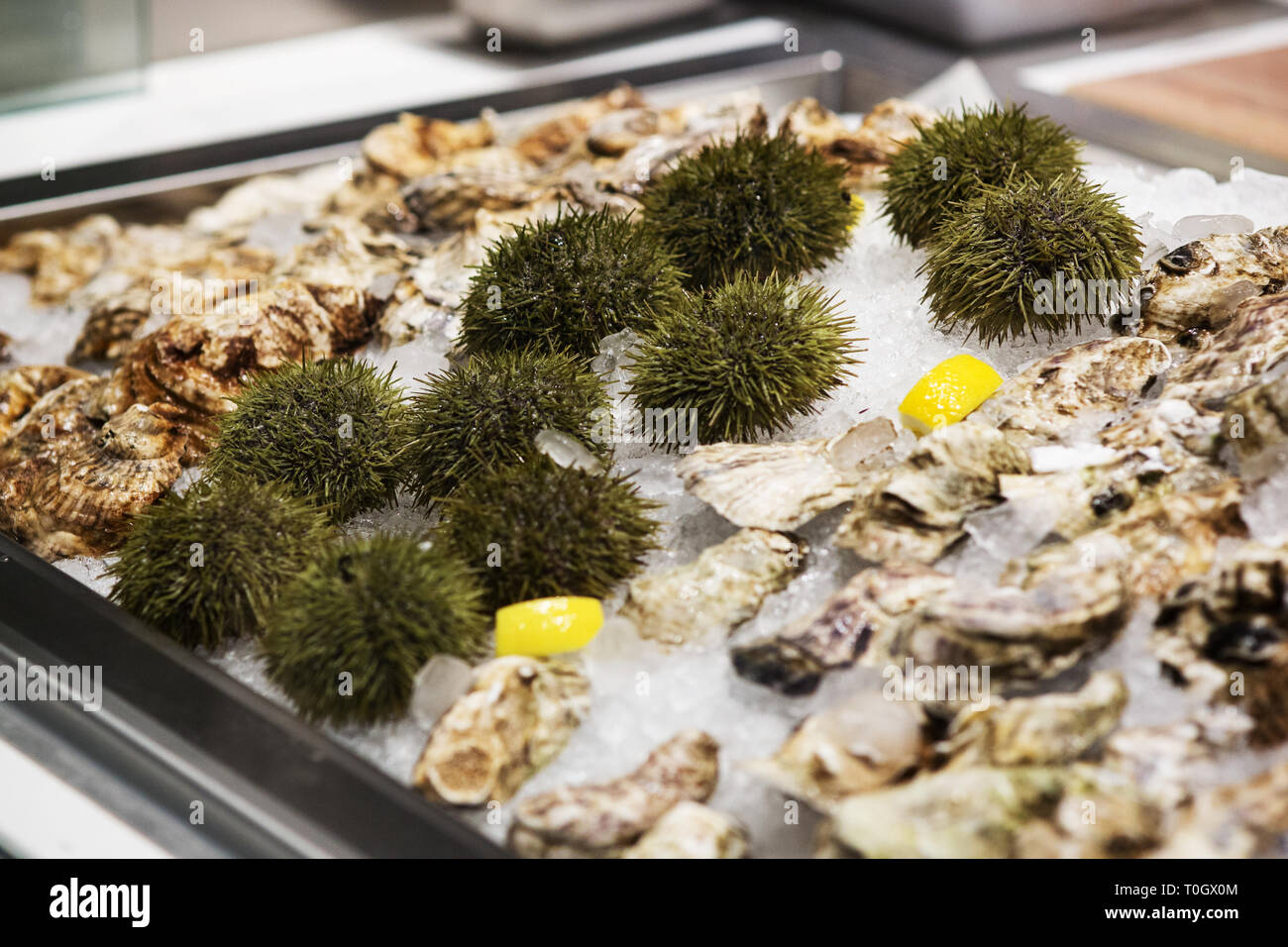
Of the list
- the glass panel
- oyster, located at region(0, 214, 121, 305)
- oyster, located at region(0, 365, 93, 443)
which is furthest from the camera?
the glass panel

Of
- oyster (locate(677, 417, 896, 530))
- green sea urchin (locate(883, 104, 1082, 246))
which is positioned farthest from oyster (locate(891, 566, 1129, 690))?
green sea urchin (locate(883, 104, 1082, 246))

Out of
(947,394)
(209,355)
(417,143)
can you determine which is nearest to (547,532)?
(947,394)

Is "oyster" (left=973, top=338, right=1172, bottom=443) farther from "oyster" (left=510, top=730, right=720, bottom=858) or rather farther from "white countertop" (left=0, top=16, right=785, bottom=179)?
"white countertop" (left=0, top=16, right=785, bottom=179)

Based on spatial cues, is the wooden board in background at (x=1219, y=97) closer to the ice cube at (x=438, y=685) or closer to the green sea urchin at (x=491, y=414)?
the green sea urchin at (x=491, y=414)

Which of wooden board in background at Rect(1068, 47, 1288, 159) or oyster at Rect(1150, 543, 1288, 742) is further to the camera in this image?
wooden board in background at Rect(1068, 47, 1288, 159)

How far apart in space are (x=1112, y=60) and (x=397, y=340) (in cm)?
173

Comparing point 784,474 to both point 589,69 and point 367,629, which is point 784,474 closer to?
point 367,629

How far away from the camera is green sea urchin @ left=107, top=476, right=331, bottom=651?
123 cm

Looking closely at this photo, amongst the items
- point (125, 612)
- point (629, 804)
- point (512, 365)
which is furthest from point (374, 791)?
point (512, 365)

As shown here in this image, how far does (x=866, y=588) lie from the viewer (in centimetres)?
116

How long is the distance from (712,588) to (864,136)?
1067 mm

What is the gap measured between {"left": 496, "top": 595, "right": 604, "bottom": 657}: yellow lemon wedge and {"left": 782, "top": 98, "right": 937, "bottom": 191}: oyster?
1.04 meters

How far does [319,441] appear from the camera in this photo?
4.58 feet

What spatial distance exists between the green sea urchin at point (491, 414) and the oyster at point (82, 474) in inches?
14.9
